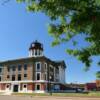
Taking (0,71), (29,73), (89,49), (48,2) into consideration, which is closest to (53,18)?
(48,2)

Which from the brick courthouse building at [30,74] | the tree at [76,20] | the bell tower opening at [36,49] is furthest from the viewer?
the bell tower opening at [36,49]

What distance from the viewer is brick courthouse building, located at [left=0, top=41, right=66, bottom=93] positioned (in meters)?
82.2

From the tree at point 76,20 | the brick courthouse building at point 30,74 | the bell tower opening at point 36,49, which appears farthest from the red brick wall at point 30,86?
the tree at point 76,20

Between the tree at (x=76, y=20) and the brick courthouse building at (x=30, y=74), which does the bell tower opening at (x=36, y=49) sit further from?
the tree at (x=76, y=20)

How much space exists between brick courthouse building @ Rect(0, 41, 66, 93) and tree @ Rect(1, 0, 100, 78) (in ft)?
237

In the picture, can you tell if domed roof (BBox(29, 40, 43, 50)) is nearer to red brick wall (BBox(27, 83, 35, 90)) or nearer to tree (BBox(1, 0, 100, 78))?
red brick wall (BBox(27, 83, 35, 90))

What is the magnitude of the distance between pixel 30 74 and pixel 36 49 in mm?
8641

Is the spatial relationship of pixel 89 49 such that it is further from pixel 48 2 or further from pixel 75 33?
pixel 48 2

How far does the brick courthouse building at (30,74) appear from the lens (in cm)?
8225

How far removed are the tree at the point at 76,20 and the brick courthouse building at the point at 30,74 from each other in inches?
2843

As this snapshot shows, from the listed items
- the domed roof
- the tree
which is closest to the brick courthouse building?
the domed roof

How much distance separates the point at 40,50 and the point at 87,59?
3093 inches

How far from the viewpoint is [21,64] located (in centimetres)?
8506

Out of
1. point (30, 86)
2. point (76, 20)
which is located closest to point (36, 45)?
point (30, 86)
